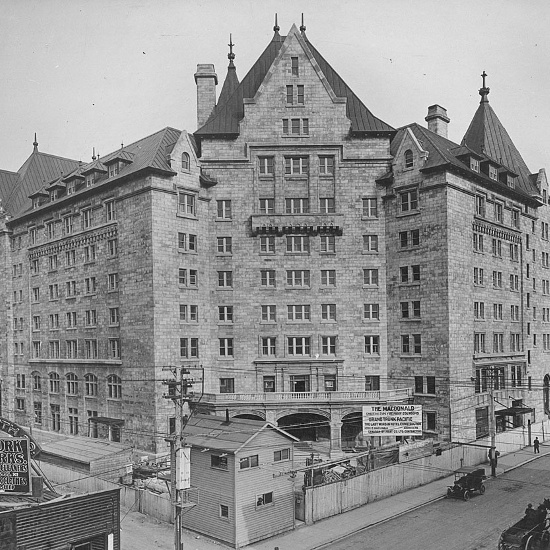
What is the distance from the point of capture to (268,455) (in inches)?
1303

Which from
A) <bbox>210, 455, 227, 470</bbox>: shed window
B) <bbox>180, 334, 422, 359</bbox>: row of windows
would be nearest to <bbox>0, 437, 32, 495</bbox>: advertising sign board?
<bbox>210, 455, 227, 470</bbox>: shed window

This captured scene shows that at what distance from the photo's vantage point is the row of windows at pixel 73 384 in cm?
→ 5569

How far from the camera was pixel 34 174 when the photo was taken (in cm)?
7744

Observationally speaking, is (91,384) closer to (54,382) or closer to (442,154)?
(54,382)

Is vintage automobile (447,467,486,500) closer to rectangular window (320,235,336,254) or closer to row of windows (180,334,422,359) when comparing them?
row of windows (180,334,422,359)

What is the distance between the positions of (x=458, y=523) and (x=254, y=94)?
41.1 m

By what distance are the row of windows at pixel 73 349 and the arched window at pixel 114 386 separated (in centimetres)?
185

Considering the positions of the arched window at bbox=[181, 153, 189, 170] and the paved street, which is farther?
the arched window at bbox=[181, 153, 189, 170]

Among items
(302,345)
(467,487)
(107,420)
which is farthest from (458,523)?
(107,420)

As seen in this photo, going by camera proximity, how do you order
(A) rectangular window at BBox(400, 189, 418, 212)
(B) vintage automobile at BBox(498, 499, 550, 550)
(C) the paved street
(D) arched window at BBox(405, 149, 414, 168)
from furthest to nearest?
(D) arched window at BBox(405, 149, 414, 168) < (A) rectangular window at BBox(400, 189, 418, 212) < (C) the paved street < (B) vintage automobile at BBox(498, 499, 550, 550)

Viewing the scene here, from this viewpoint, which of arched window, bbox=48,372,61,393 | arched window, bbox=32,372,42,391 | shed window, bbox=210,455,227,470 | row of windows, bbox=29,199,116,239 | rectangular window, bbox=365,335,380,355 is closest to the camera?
shed window, bbox=210,455,227,470

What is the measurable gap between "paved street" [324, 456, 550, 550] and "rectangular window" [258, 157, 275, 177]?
31.0 m

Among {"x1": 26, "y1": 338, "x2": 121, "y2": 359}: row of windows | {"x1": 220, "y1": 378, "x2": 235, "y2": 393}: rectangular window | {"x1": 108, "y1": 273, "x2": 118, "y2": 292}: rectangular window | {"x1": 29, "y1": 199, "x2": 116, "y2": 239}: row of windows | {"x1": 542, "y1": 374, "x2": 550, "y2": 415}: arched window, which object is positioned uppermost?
{"x1": 29, "y1": 199, "x2": 116, "y2": 239}: row of windows

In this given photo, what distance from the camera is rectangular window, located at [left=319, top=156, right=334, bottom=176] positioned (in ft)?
184
